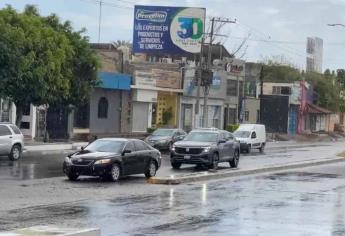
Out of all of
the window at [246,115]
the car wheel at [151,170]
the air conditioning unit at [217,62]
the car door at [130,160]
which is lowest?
the car wheel at [151,170]

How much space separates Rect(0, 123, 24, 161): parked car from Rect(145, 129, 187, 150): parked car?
43.6ft

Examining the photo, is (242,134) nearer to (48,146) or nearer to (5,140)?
(48,146)

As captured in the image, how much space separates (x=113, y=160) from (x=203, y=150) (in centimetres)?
754

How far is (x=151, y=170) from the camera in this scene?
26.3 metres

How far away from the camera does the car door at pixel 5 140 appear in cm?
3170

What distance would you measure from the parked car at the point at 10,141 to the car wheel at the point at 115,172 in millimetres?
8884

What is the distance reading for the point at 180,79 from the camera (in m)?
65.4

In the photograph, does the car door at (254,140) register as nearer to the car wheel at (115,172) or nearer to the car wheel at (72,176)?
the car wheel at (115,172)

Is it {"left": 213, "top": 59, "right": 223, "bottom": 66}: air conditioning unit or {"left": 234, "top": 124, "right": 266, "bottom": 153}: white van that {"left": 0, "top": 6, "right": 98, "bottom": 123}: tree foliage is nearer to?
{"left": 234, "top": 124, "right": 266, "bottom": 153}: white van

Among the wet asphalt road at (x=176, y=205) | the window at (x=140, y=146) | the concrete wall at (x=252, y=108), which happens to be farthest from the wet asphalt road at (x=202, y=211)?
the concrete wall at (x=252, y=108)

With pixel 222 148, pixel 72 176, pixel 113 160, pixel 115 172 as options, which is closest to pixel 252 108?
pixel 222 148

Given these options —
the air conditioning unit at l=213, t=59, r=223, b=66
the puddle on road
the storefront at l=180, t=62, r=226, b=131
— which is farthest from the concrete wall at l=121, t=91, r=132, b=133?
the puddle on road

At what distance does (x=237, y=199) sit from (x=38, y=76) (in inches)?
803

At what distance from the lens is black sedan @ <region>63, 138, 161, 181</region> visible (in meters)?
Answer: 23.9
